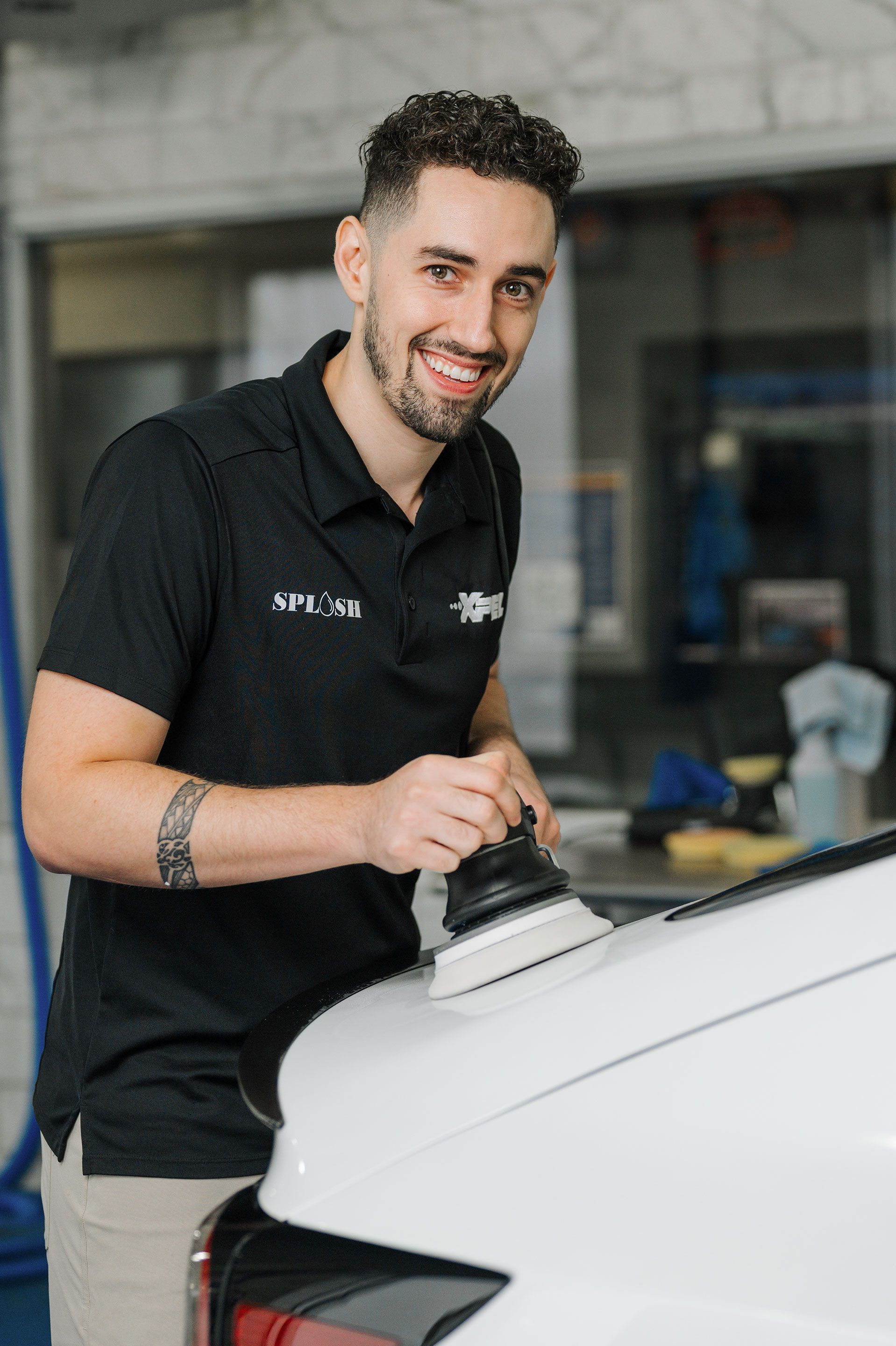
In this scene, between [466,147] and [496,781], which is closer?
[496,781]

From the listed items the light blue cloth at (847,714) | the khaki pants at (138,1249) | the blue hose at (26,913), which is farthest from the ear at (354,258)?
the blue hose at (26,913)

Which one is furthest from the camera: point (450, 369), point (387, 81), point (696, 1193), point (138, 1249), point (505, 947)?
point (387, 81)

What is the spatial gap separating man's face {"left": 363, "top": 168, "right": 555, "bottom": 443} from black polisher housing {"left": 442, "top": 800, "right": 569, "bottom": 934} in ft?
1.68

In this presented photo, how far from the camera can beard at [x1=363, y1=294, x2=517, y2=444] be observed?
51.6 inches

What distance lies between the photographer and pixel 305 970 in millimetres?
1285

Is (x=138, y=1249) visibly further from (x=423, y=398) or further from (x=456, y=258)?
(x=456, y=258)

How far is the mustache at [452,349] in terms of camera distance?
1301mm

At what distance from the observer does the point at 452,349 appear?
4.27ft

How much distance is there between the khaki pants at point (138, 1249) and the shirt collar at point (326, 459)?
63 centimetres

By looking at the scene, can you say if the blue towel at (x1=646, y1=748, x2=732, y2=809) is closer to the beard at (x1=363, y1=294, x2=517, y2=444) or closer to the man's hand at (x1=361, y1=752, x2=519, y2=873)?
the beard at (x1=363, y1=294, x2=517, y2=444)

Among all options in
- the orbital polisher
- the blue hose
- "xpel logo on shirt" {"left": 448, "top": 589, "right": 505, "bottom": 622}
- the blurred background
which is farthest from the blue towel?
the orbital polisher

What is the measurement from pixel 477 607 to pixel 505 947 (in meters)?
0.57

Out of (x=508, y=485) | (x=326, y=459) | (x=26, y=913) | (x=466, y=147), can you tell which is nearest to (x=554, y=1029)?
(x=326, y=459)

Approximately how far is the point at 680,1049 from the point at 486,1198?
13cm
